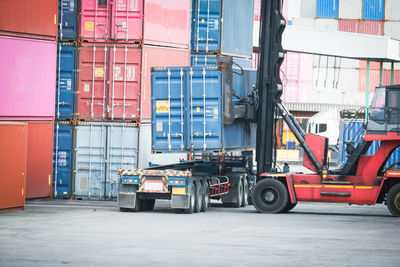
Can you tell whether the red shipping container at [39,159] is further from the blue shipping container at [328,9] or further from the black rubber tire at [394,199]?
the blue shipping container at [328,9]

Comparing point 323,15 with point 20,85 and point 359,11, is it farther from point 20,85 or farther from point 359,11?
point 20,85

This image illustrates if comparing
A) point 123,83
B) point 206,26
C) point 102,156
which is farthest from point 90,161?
point 206,26

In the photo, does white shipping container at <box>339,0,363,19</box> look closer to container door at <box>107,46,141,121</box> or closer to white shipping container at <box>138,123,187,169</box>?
white shipping container at <box>138,123,187,169</box>

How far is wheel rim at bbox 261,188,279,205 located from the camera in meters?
19.8

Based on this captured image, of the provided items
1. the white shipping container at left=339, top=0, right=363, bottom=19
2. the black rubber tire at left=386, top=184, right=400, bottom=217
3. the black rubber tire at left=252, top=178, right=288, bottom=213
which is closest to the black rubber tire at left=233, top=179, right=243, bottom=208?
the black rubber tire at left=252, top=178, right=288, bottom=213

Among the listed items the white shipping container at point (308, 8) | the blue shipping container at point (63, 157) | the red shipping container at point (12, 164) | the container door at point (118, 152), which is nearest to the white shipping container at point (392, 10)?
the white shipping container at point (308, 8)

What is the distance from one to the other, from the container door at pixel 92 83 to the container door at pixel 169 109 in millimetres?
3107

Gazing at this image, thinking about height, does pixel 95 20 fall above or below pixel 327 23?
below

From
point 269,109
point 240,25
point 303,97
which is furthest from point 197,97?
point 303,97

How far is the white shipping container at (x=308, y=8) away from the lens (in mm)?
76062

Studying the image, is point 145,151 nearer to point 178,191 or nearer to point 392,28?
point 178,191

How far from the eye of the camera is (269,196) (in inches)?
782

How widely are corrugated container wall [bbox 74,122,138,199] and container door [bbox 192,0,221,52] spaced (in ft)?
14.1

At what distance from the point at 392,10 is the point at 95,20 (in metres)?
56.7
